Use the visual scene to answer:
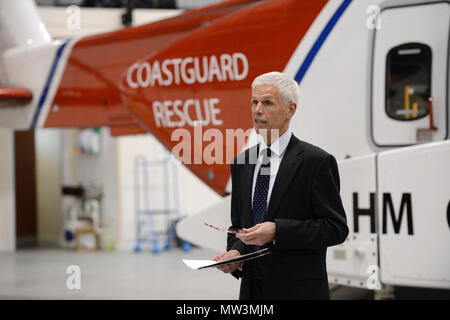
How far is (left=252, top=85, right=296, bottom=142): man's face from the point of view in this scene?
2.02m

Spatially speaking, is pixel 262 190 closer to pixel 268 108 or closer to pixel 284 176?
pixel 284 176

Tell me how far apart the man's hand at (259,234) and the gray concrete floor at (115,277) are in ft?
15.9

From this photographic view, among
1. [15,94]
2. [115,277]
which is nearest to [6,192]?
[115,277]

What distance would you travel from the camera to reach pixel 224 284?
779 centimetres

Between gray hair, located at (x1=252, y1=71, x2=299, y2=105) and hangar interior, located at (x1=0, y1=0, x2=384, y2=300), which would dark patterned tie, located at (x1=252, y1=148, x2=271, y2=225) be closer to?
gray hair, located at (x1=252, y1=71, x2=299, y2=105)

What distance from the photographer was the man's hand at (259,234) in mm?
1950

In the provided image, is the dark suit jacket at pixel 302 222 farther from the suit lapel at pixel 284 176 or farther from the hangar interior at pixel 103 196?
the hangar interior at pixel 103 196

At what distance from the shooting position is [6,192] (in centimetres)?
1232

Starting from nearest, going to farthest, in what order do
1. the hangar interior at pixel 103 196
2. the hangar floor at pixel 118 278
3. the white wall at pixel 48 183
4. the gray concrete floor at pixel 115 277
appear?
the hangar floor at pixel 118 278, the gray concrete floor at pixel 115 277, the hangar interior at pixel 103 196, the white wall at pixel 48 183

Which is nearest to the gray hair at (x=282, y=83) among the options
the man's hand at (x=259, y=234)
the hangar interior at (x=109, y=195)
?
the man's hand at (x=259, y=234)

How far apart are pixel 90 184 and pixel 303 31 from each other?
28.5 feet

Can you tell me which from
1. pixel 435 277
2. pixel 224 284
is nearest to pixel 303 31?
pixel 435 277

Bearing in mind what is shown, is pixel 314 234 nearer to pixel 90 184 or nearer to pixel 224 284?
pixel 224 284

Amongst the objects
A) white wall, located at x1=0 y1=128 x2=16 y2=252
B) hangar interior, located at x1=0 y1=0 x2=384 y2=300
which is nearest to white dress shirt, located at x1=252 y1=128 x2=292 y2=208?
hangar interior, located at x1=0 y1=0 x2=384 y2=300
